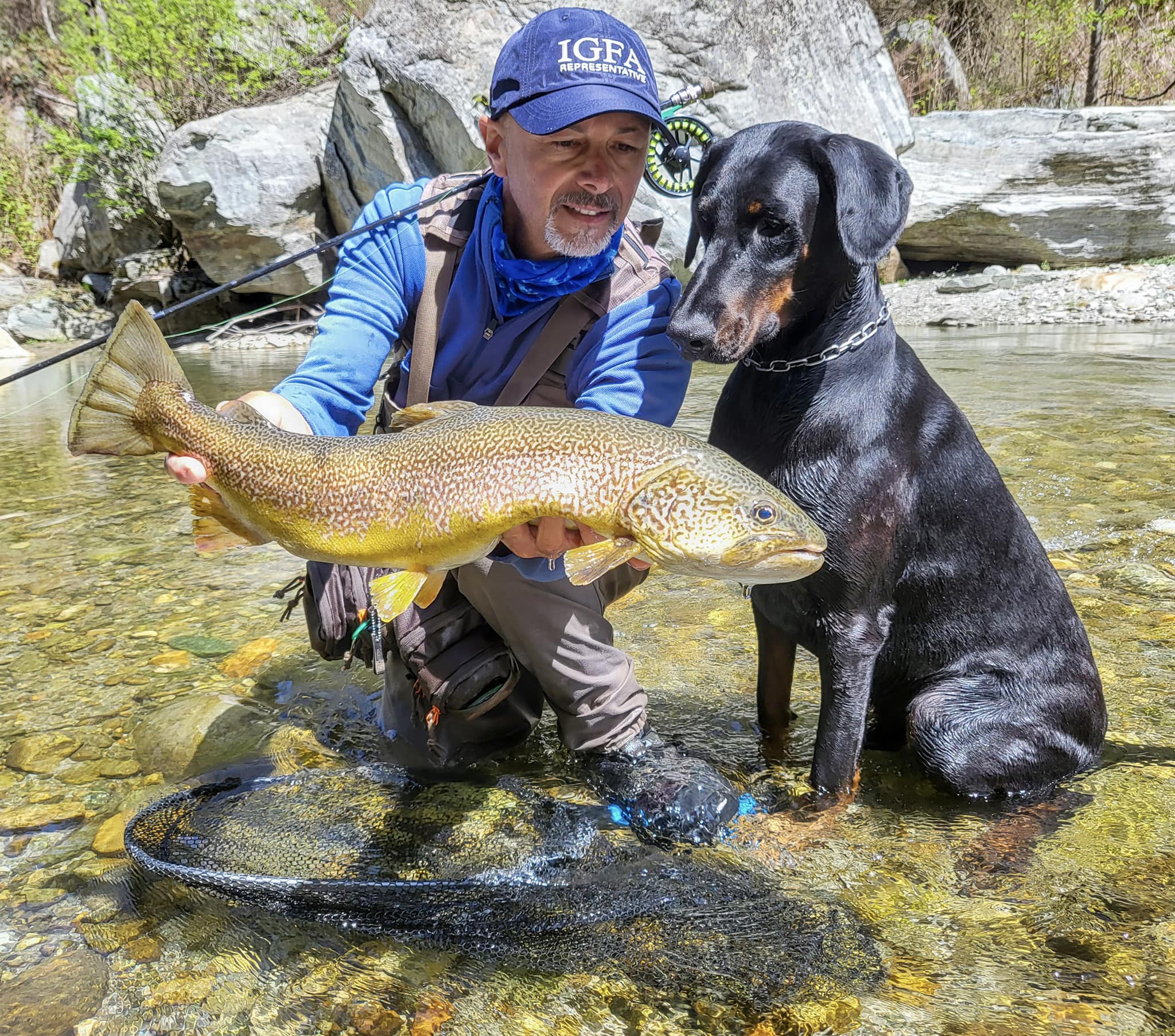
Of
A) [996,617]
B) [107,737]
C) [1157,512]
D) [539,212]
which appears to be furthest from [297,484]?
[1157,512]

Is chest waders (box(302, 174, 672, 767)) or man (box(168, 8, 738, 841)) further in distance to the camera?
chest waders (box(302, 174, 672, 767))

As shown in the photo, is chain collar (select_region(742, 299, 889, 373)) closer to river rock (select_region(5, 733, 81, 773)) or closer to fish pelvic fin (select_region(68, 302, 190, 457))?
fish pelvic fin (select_region(68, 302, 190, 457))

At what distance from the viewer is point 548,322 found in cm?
304

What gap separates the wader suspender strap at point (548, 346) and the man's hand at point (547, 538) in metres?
0.62

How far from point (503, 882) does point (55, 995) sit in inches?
43.8

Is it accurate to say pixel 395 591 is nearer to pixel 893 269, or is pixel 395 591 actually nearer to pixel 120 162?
pixel 893 269

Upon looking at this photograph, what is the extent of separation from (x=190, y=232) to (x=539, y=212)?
56.1 ft

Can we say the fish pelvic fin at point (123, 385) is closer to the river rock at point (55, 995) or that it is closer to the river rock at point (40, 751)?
the river rock at point (55, 995)

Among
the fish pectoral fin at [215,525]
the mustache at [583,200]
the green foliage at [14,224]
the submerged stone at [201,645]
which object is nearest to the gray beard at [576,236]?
the mustache at [583,200]

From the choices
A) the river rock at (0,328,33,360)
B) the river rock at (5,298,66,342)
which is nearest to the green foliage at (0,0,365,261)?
the river rock at (5,298,66,342)

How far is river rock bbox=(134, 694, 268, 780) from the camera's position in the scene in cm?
322

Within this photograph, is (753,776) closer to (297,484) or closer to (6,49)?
(297,484)

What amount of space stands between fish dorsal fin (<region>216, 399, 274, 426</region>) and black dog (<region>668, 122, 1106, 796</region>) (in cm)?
122

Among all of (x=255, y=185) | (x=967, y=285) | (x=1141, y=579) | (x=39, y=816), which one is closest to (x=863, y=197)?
(x=1141, y=579)
